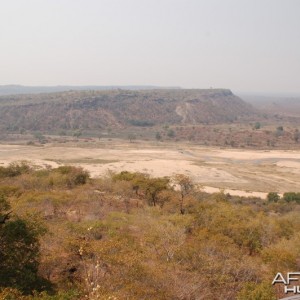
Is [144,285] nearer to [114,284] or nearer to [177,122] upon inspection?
[114,284]

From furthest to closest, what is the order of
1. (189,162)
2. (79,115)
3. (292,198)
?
(79,115), (189,162), (292,198)

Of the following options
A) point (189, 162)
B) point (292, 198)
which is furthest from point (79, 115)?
point (292, 198)

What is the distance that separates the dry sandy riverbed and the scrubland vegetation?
35604mm

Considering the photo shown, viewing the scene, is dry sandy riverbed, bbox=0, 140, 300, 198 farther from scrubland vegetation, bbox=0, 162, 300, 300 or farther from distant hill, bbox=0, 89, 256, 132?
distant hill, bbox=0, 89, 256, 132

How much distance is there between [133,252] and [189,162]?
7266cm

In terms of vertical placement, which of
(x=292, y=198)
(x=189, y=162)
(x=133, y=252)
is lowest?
(x=189, y=162)

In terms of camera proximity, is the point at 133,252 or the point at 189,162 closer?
the point at 133,252

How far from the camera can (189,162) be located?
286 ft

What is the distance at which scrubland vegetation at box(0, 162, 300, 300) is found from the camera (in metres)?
13.4

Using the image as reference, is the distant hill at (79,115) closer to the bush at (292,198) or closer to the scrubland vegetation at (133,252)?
the bush at (292,198)

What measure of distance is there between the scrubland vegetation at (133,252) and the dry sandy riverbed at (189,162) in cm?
3560

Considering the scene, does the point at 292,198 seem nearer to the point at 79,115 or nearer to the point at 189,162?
the point at 189,162

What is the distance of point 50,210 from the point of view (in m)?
27.3

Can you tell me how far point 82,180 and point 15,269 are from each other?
29579mm
